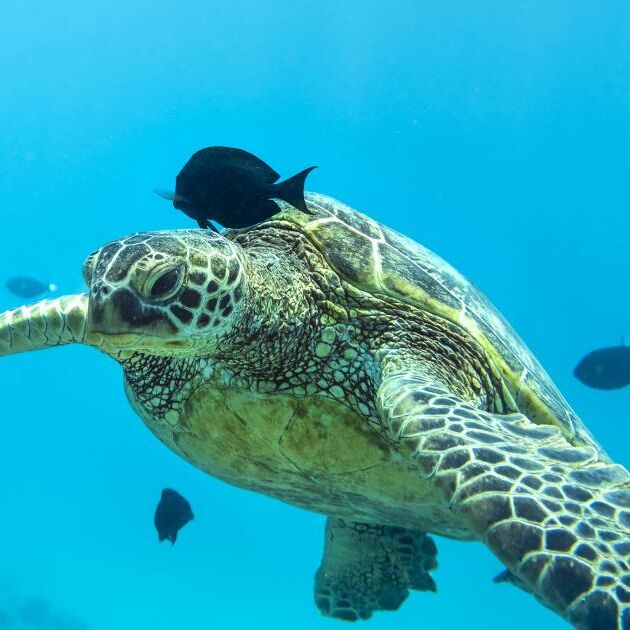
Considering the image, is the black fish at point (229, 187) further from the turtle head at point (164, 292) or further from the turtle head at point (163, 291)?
the turtle head at point (163, 291)

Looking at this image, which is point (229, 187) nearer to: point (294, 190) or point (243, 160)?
point (243, 160)

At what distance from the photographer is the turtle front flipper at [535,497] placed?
73.8 inches

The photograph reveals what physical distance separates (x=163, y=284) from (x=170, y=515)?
13.4 ft

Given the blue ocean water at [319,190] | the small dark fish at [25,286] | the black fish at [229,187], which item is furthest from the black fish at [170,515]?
the blue ocean water at [319,190]

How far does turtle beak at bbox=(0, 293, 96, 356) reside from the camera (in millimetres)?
3766

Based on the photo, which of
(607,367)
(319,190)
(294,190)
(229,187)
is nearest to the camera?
(294,190)

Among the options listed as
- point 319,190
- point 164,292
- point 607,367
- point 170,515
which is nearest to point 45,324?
point 164,292

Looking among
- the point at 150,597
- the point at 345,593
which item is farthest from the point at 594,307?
→ the point at 345,593

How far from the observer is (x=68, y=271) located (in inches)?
2574

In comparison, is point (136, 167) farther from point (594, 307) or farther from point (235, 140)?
point (594, 307)

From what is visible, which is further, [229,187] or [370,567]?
[370,567]

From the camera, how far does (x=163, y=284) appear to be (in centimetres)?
268

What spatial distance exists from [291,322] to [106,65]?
69.8m

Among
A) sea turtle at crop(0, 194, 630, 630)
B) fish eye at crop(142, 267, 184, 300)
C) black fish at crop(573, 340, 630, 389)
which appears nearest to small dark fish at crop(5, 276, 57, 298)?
black fish at crop(573, 340, 630, 389)
